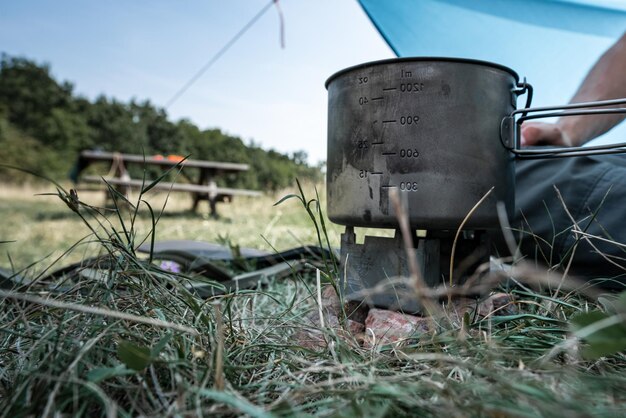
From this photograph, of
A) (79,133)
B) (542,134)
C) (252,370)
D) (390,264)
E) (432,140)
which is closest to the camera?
(252,370)

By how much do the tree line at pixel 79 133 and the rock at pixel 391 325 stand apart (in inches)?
711

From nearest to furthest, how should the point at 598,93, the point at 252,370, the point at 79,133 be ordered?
the point at 252,370, the point at 598,93, the point at 79,133

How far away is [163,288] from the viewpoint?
0.73m

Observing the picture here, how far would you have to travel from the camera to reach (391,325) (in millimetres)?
816

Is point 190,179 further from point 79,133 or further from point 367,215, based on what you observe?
point 79,133

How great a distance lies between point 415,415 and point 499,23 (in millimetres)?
2929

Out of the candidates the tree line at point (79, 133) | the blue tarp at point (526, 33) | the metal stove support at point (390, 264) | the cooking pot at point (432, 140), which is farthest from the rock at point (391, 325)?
the tree line at point (79, 133)

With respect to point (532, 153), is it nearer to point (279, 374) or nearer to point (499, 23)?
point (279, 374)

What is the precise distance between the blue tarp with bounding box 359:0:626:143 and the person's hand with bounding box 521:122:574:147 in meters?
1.31

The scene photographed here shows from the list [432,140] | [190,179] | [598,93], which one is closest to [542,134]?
[598,93]

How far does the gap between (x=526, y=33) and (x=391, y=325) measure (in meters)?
2.59

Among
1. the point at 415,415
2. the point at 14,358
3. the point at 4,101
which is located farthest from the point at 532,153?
the point at 4,101

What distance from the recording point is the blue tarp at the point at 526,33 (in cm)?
264

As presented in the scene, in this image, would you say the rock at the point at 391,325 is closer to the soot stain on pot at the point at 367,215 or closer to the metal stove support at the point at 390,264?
the metal stove support at the point at 390,264
